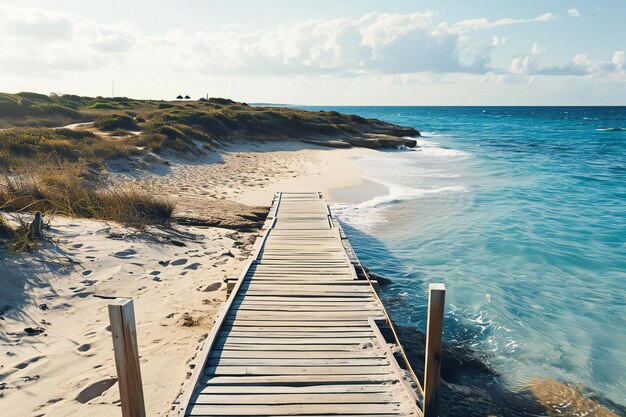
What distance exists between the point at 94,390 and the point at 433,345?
11.8 feet

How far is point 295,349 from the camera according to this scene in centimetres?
512

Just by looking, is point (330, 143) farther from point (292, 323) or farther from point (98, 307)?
point (292, 323)

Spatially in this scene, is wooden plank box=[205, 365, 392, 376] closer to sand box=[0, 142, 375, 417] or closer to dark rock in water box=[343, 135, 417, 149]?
sand box=[0, 142, 375, 417]

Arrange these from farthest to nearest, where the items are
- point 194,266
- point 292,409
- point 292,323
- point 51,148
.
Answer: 1. point 51,148
2. point 194,266
3. point 292,323
4. point 292,409

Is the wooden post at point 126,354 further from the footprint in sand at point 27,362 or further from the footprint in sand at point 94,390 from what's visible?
the footprint in sand at point 27,362

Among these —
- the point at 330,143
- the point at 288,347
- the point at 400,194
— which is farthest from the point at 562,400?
the point at 330,143

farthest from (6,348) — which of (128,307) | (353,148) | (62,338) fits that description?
(353,148)

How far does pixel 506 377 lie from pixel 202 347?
4366 millimetres

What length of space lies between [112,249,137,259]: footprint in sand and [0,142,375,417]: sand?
1.4 inches

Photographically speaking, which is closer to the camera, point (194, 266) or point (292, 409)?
point (292, 409)

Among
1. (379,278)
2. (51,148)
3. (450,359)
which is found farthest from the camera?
(51,148)

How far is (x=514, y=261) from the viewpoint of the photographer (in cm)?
1194

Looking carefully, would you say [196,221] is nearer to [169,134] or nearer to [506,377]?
[506,377]

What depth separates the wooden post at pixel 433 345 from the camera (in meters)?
3.81
